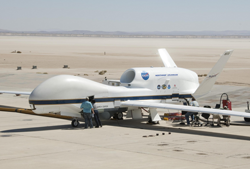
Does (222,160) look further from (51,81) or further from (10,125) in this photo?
(10,125)

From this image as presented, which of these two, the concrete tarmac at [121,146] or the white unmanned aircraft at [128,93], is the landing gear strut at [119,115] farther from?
the concrete tarmac at [121,146]

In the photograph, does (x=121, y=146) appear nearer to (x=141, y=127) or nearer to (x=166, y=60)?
(x=141, y=127)

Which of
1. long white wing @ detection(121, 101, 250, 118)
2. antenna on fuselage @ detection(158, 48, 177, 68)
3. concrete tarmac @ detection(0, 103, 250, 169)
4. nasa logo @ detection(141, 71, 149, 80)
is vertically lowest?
concrete tarmac @ detection(0, 103, 250, 169)

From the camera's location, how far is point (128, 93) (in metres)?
22.5

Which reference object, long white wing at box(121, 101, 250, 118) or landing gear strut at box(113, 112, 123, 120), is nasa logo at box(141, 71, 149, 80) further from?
landing gear strut at box(113, 112, 123, 120)

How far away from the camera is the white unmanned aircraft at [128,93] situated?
2044cm

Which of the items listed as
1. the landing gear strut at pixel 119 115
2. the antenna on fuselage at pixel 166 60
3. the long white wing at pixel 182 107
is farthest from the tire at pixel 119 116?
the antenna on fuselage at pixel 166 60

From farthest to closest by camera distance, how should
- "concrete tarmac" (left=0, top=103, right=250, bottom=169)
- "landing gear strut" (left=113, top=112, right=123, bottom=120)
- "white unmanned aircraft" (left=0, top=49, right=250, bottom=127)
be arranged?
"landing gear strut" (left=113, top=112, right=123, bottom=120)
"white unmanned aircraft" (left=0, top=49, right=250, bottom=127)
"concrete tarmac" (left=0, top=103, right=250, bottom=169)

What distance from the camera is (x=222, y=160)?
14039mm

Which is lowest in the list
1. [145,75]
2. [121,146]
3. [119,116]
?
[121,146]

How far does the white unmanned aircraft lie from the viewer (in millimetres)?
20438

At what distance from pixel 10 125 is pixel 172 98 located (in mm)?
9099

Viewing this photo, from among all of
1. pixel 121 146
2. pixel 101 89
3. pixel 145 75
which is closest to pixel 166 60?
pixel 145 75

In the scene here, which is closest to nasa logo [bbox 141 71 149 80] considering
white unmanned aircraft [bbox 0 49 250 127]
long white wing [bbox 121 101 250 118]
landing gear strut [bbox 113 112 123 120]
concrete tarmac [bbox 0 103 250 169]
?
white unmanned aircraft [bbox 0 49 250 127]
